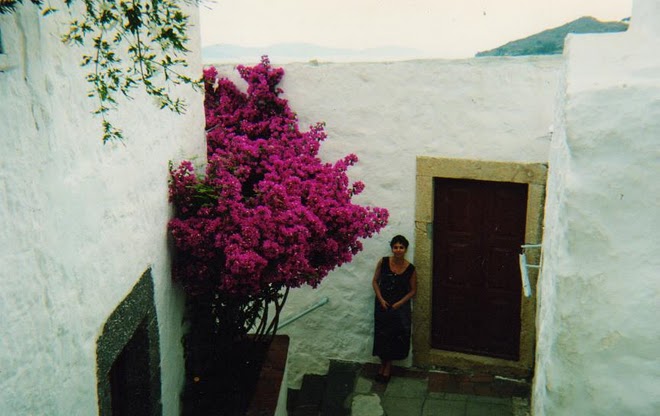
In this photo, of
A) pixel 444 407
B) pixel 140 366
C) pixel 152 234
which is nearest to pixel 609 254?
pixel 152 234

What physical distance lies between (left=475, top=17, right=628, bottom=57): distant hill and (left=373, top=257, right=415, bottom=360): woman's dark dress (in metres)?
2.78

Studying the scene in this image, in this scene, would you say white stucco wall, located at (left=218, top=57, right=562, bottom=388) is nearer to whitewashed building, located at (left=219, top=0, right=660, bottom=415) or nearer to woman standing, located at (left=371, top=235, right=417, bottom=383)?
whitewashed building, located at (left=219, top=0, right=660, bottom=415)

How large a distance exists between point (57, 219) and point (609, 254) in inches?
86.2

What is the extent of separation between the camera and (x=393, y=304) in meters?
6.49

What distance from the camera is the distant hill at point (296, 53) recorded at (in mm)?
7184

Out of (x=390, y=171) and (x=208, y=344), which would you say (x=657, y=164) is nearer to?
(x=208, y=344)

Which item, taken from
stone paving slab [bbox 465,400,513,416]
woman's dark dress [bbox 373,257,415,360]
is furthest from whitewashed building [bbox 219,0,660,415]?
stone paving slab [bbox 465,400,513,416]

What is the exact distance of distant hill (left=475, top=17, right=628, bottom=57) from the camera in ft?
24.2

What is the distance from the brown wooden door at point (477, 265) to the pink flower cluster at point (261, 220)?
2049mm

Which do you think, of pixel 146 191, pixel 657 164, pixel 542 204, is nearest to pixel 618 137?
pixel 657 164

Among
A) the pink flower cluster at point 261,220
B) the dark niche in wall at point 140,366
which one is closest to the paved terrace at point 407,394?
the pink flower cluster at point 261,220

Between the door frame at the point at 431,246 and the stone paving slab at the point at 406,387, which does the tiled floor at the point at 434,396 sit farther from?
the door frame at the point at 431,246

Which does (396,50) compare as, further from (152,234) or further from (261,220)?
(152,234)

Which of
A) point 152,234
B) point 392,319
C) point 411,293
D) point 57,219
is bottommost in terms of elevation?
point 392,319
